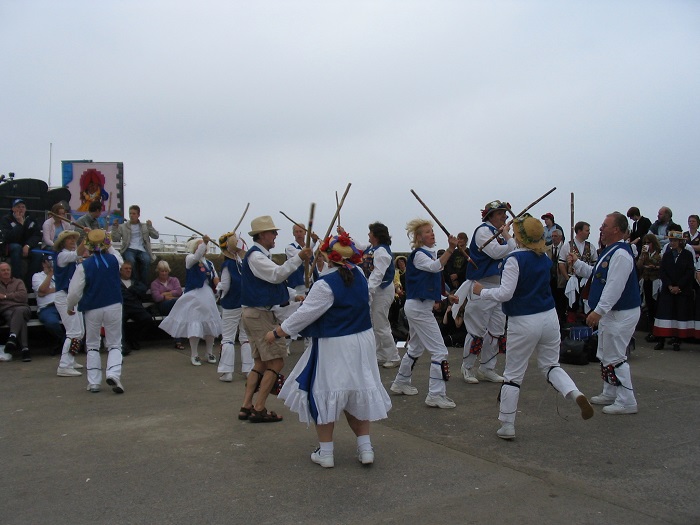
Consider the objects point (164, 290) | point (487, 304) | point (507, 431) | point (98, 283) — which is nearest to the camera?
point (507, 431)

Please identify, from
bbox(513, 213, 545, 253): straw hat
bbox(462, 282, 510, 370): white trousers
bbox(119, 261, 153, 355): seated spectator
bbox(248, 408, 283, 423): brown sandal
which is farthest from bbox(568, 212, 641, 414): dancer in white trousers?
bbox(119, 261, 153, 355): seated spectator

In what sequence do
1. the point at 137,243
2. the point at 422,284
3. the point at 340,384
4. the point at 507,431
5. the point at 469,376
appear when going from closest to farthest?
the point at 340,384
the point at 507,431
the point at 422,284
the point at 469,376
the point at 137,243

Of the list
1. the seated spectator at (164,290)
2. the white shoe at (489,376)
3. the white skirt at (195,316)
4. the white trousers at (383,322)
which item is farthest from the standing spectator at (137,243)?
the white shoe at (489,376)

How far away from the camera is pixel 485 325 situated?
7.92m

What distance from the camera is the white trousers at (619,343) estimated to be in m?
6.22

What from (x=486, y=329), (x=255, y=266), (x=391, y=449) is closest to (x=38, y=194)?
(x=255, y=266)

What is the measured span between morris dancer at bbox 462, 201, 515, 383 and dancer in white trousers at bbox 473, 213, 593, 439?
6.09ft

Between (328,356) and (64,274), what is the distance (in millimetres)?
6264

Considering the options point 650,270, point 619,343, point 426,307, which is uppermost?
point 650,270

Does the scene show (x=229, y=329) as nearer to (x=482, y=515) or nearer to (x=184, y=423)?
(x=184, y=423)

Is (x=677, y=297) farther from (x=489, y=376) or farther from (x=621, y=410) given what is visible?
(x=621, y=410)

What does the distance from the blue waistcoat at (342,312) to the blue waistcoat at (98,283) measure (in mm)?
3582

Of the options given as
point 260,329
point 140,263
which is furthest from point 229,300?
point 140,263

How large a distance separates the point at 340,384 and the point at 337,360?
18cm
